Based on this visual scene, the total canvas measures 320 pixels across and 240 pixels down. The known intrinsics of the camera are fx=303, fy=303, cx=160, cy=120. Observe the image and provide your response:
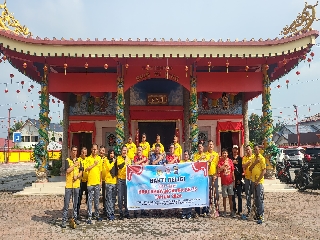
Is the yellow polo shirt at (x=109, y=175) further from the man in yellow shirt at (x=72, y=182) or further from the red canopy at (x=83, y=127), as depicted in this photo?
the red canopy at (x=83, y=127)

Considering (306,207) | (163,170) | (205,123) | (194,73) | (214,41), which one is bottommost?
(306,207)

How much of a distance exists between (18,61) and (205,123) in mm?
8349

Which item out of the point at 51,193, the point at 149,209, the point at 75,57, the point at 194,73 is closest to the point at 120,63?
the point at 75,57

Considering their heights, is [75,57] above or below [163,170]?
above

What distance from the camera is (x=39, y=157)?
1109 cm

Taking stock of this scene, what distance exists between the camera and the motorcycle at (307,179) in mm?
11164

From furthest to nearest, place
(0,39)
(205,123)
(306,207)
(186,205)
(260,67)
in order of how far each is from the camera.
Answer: (205,123) < (260,67) < (0,39) < (306,207) < (186,205)

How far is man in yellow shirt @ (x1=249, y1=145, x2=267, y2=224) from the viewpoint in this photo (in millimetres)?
6754

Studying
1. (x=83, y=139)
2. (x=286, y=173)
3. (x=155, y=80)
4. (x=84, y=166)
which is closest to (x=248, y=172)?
(x=84, y=166)

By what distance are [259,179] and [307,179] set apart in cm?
552

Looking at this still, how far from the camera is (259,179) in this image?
22.2ft

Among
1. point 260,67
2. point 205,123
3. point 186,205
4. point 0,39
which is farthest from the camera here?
point 205,123

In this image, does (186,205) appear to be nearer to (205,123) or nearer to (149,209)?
(149,209)

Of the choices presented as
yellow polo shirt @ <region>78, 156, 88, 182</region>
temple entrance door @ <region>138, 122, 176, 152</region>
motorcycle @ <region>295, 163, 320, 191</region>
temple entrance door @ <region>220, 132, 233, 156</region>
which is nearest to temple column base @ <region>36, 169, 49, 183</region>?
yellow polo shirt @ <region>78, 156, 88, 182</region>
